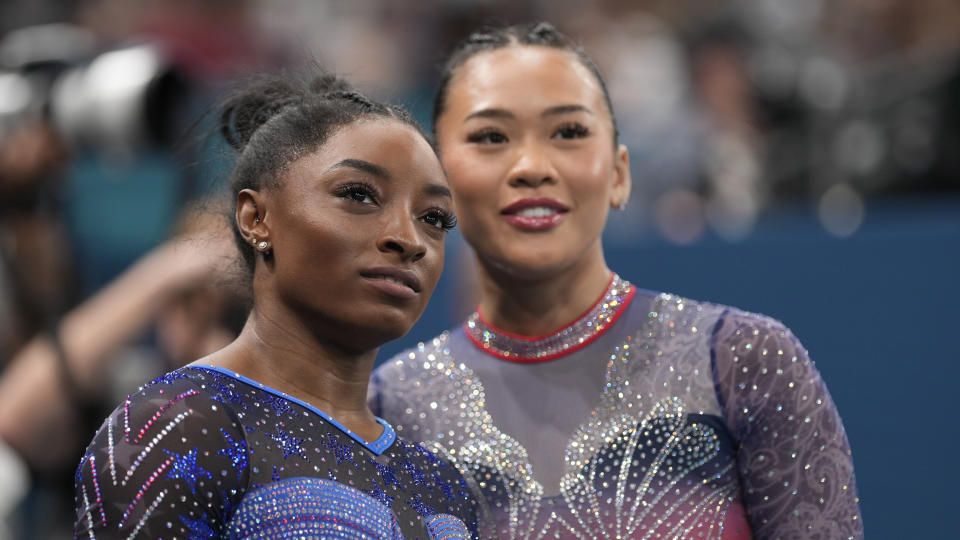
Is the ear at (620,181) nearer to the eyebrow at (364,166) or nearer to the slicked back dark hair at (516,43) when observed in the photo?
the slicked back dark hair at (516,43)

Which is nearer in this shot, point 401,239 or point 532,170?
point 401,239

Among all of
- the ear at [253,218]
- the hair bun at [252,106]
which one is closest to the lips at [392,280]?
the ear at [253,218]

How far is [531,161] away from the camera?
5.16ft

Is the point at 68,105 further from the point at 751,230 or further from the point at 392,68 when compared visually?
the point at 392,68

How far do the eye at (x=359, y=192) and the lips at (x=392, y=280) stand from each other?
0.24 ft

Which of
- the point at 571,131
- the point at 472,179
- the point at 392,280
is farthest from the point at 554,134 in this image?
the point at 392,280

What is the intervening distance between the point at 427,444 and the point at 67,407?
0.68m

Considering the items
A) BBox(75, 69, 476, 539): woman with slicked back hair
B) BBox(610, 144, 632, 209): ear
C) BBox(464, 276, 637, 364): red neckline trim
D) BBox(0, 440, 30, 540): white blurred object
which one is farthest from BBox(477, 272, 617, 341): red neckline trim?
BBox(0, 440, 30, 540): white blurred object

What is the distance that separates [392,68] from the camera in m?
4.24

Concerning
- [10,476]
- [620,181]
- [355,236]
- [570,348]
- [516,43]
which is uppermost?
[516,43]

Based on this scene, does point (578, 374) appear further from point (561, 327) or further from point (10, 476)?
point (10, 476)

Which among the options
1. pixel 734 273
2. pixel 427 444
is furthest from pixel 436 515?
pixel 734 273

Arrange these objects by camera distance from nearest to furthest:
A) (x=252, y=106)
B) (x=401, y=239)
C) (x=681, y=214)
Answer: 1. (x=401, y=239)
2. (x=252, y=106)
3. (x=681, y=214)

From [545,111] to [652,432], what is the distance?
0.44m
